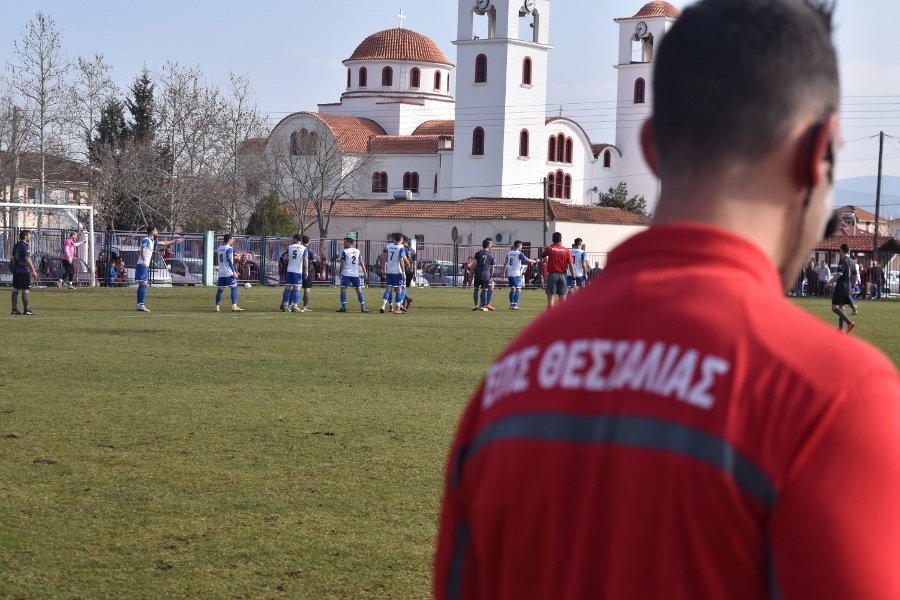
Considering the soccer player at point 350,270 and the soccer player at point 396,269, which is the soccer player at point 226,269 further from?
the soccer player at point 396,269

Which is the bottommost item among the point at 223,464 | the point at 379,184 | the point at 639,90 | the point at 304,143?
the point at 223,464

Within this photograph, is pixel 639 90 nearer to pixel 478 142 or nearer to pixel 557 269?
pixel 478 142

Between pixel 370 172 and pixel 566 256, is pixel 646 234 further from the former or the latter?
pixel 370 172

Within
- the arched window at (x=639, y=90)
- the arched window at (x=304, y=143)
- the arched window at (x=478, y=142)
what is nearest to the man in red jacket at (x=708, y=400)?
the arched window at (x=304, y=143)

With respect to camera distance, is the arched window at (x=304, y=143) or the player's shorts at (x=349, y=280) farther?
the arched window at (x=304, y=143)

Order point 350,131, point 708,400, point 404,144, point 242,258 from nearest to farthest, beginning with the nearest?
1. point 708,400
2. point 242,258
3. point 404,144
4. point 350,131

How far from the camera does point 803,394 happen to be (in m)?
1.54

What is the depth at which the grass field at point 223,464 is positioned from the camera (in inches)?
246

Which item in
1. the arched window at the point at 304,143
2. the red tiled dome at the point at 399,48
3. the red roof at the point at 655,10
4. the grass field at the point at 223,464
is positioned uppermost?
the red roof at the point at 655,10

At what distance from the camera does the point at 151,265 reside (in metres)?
45.5

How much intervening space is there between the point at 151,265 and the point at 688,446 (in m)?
45.4

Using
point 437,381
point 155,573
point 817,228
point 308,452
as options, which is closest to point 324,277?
point 437,381

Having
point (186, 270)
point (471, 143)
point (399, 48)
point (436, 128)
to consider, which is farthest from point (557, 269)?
point (399, 48)

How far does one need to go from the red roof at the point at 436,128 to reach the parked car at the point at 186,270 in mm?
50016
